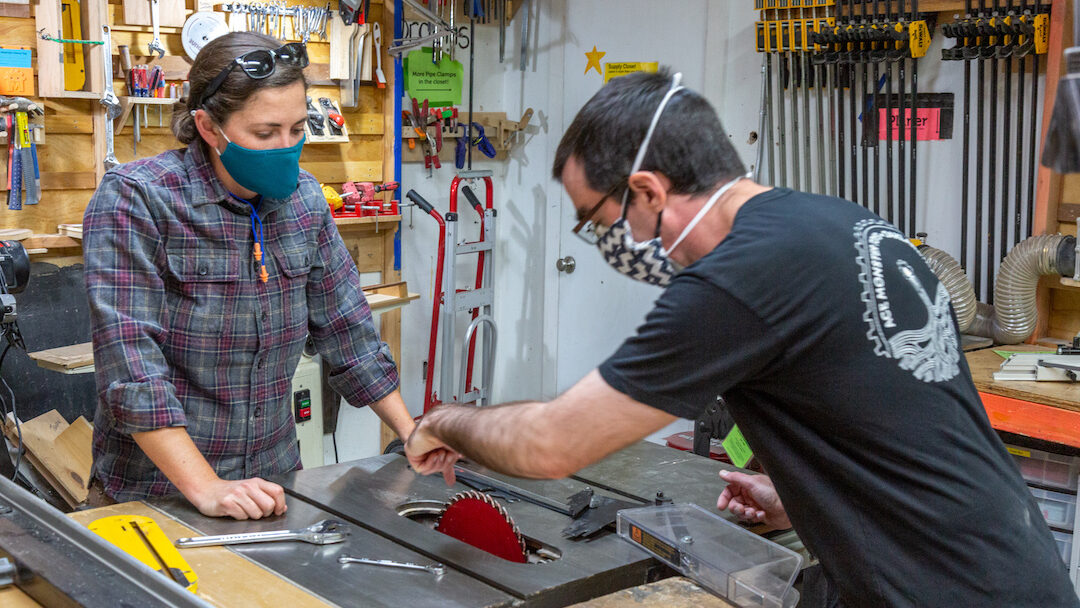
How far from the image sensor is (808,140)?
12.5ft

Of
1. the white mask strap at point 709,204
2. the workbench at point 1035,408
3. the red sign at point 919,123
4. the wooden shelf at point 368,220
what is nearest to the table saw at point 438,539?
the white mask strap at point 709,204

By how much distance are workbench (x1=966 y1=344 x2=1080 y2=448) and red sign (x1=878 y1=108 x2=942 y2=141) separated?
107cm

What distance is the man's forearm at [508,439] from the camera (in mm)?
1239

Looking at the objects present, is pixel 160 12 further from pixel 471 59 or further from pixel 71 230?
pixel 471 59

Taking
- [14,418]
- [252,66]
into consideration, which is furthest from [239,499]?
[14,418]

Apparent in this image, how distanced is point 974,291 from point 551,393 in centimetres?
211

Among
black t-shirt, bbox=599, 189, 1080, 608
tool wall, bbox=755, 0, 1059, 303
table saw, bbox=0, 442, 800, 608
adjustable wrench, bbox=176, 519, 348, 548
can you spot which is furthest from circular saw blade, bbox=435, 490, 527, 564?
tool wall, bbox=755, 0, 1059, 303

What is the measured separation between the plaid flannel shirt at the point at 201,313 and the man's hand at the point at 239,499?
5.1 inches

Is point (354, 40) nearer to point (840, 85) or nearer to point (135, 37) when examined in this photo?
point (135, 37)

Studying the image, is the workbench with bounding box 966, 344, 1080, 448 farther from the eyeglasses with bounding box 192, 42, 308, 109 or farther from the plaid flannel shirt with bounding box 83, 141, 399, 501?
the eyeglasses with bounding box 192, 42, 308, 109

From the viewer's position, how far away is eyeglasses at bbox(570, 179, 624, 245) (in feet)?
4.34

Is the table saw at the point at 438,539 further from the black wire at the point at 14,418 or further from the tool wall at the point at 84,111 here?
the tool wall at the point at 84,111

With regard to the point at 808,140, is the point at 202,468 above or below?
below

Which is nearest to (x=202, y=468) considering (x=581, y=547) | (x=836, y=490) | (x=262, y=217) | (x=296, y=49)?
(x=262, y=217)
